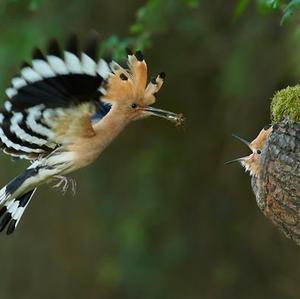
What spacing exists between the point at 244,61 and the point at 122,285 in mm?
2276

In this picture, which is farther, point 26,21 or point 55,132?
point 26,21

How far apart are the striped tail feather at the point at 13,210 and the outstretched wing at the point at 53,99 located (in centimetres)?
32

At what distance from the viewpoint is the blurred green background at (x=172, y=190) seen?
18.5 ft

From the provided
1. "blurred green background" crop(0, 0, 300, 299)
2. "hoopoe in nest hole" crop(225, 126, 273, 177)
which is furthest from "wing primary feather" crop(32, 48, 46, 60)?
"blurred green background" crop(0, 0, 300, 299)

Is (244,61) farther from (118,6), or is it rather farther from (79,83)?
(79,83)

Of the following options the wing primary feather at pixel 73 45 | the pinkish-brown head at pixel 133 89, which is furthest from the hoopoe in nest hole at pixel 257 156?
the wing primary feather at pixel 73 45

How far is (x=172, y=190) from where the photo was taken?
6.53 metres

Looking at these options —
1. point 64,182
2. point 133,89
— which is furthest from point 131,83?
point 64,182

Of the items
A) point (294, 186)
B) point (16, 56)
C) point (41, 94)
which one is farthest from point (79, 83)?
point (16, 56)

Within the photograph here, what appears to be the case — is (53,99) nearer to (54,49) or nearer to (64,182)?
(54,49)

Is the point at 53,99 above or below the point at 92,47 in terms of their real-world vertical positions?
below

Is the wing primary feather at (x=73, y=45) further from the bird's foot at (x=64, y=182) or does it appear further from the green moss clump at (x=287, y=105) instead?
the green moss clump at (x=287, y=105)

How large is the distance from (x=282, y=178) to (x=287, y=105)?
22cm

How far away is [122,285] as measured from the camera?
23.0 ft
